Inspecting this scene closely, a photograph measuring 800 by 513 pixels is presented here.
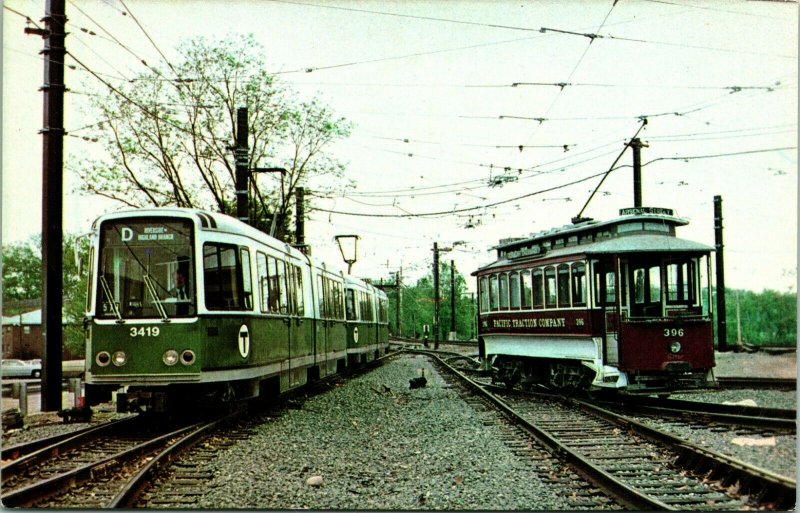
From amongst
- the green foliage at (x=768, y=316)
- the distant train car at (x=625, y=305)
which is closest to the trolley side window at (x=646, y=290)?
the distant train car at (x=625, y=305)

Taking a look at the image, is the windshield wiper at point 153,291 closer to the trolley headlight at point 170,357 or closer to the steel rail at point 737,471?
the trolley headlight at point 170,357

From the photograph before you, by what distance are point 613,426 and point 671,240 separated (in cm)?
360

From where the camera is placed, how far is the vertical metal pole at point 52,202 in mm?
11539

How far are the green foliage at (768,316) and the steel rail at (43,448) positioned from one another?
7282mm

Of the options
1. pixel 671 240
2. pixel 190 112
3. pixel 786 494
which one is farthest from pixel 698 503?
pixel 190 112

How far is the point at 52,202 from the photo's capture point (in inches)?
463

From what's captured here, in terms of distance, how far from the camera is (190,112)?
26.0 metres

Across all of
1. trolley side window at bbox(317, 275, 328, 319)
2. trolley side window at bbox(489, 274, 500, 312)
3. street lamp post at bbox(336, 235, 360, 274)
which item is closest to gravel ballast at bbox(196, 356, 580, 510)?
trolley side window at bbox(317, 275, 328, 319)

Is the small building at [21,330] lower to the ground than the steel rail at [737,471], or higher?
higher

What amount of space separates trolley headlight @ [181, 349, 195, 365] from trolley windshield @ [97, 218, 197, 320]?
456 mm

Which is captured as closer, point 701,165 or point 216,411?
point 701,165

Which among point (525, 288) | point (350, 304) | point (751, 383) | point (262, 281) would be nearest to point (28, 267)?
point (262, 281)

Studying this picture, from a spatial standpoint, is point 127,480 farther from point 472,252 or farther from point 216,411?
point 472,252

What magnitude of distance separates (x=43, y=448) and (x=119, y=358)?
5.07 ft
